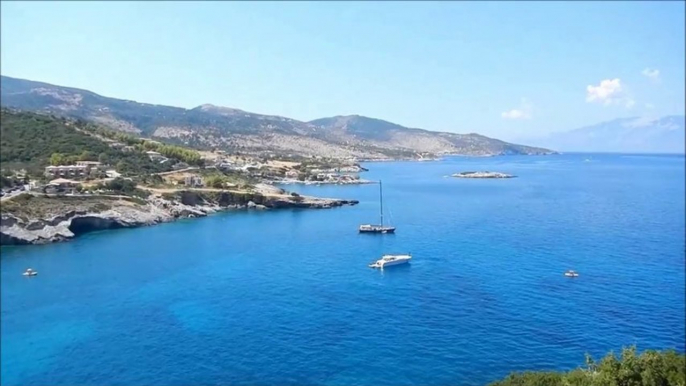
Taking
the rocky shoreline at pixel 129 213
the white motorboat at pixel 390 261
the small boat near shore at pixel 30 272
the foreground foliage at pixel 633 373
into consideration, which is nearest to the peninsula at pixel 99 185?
the rocky shoreline at pixel 129 213

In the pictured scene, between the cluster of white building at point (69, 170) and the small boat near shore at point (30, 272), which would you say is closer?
the small boat near shore at point (30, 272)

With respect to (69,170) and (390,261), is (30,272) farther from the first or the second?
(69,170)

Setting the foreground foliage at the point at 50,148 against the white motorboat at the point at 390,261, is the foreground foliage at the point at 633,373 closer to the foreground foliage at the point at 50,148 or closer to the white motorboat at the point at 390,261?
the white motorboat at the point at 390,261

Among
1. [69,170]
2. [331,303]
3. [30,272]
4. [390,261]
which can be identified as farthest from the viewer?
[69,170]

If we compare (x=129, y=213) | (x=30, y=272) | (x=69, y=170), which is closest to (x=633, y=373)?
(x=30, y=272)

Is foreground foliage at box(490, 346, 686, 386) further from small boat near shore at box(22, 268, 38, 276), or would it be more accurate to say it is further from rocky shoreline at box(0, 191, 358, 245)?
rocky shoreline at box(0, 191, 358, 245)

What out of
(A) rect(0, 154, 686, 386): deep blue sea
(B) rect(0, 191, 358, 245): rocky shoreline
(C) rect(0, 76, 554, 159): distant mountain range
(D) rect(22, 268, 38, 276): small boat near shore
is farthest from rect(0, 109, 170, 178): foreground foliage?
(C) rect(0, 76, 554, 159): distant mountain range
